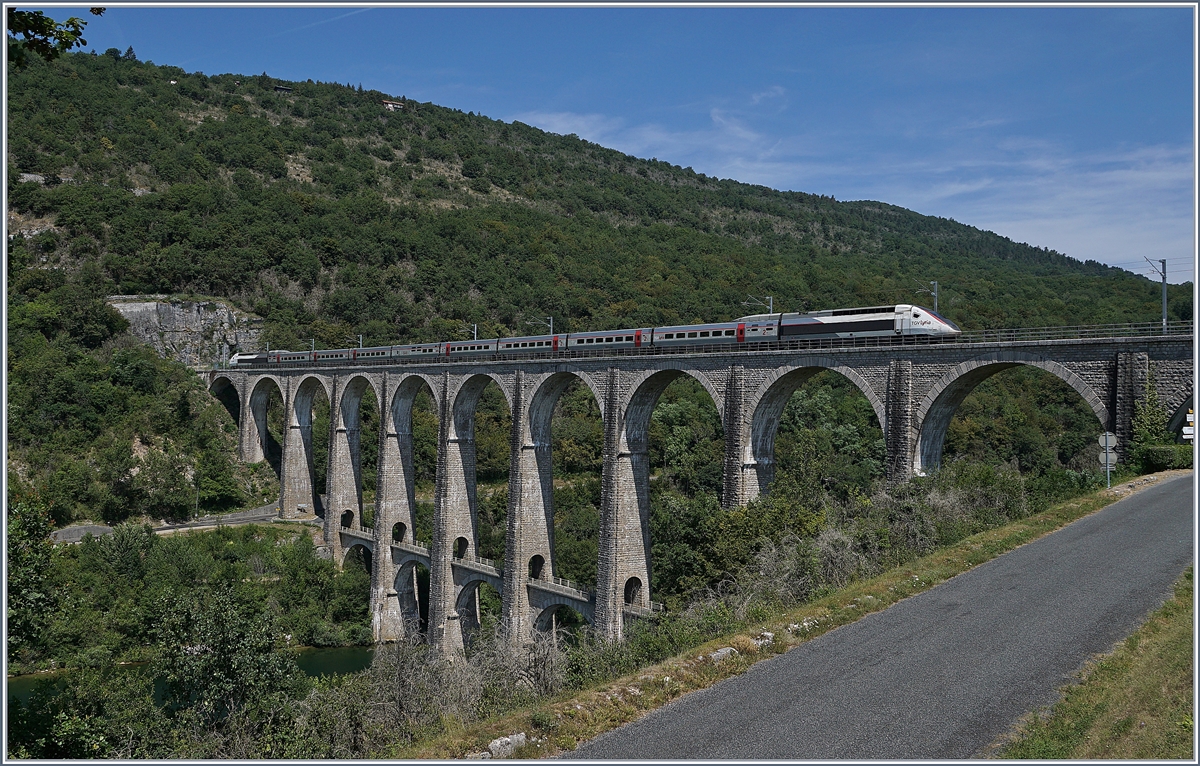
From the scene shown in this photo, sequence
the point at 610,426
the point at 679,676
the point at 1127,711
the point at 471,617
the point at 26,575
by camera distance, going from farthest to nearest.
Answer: the point at 471,617
the point at 610,426
the point at 26,575
the point at 679,676
the point at 1127,711

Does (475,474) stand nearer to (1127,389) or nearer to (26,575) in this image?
(26,575)

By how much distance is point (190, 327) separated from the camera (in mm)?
80938

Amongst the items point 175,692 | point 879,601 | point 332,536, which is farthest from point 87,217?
point 879,601

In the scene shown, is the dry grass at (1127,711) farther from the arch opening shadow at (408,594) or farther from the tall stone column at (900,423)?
the arch opening shadow at (408,594)

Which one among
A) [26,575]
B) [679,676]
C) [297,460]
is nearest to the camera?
[679,676]

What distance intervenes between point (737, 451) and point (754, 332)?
15.8 feet

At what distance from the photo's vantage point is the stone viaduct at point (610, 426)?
2397 cm

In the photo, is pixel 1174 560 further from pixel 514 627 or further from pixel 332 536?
pixel 332 536

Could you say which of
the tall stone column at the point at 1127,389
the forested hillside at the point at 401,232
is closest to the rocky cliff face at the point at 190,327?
the forested hillside at the point at 401,232

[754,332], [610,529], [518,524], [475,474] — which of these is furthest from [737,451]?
[475,474]

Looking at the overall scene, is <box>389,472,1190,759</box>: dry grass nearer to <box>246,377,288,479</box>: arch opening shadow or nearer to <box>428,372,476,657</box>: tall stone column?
<box>428,372,476,657</box>: tall stone column

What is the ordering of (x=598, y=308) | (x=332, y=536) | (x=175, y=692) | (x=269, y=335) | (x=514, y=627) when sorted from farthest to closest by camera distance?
(x=598, y=308), (x=269, y=335), (x=332, y=536), (x=514, y=627), (x=175, y=692)

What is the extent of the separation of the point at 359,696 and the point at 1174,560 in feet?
60.5

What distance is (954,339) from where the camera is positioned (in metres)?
26.6
